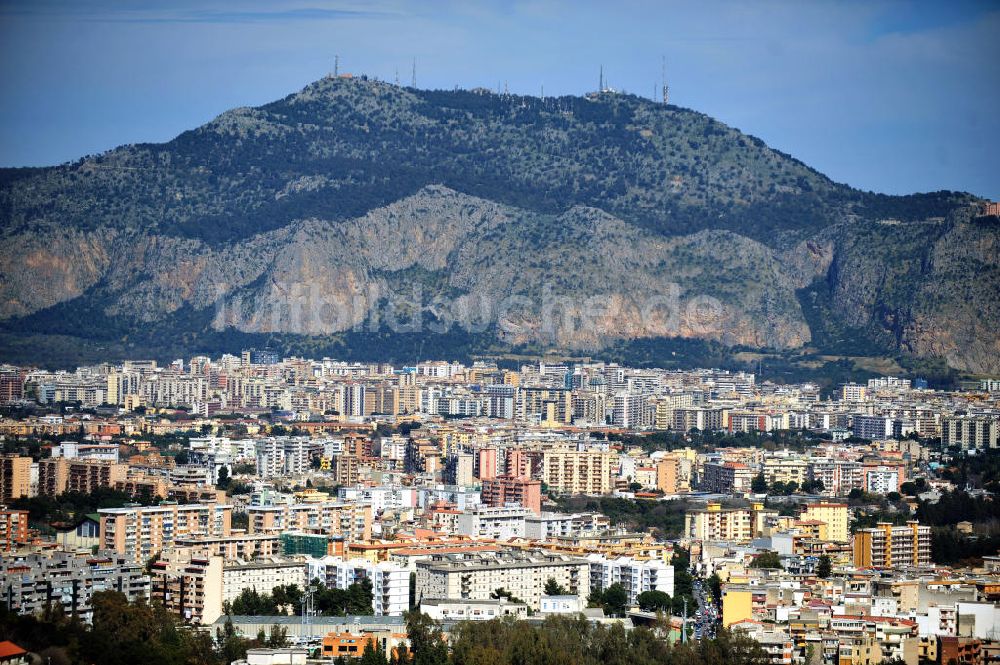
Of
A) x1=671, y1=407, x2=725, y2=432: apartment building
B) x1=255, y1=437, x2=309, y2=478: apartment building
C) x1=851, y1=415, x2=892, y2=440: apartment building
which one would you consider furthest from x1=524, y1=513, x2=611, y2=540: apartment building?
x1=671, y1=407, x2=725, y2=432: apartment building

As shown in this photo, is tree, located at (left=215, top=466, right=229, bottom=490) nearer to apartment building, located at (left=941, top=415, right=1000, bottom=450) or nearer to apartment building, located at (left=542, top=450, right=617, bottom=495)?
apartment building, located at (left=542, top=450, right=617, bottom=495)

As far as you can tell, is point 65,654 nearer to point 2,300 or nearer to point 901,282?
point 2,300

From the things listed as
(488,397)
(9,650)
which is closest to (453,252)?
(488,397)

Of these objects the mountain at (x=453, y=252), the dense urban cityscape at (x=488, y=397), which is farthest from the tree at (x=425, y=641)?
the mountain at (x=453, y=252)

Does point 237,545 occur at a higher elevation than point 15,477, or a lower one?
lower

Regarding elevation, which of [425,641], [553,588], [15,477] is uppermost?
[15,477]

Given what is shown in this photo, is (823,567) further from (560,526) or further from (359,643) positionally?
(359,643)
